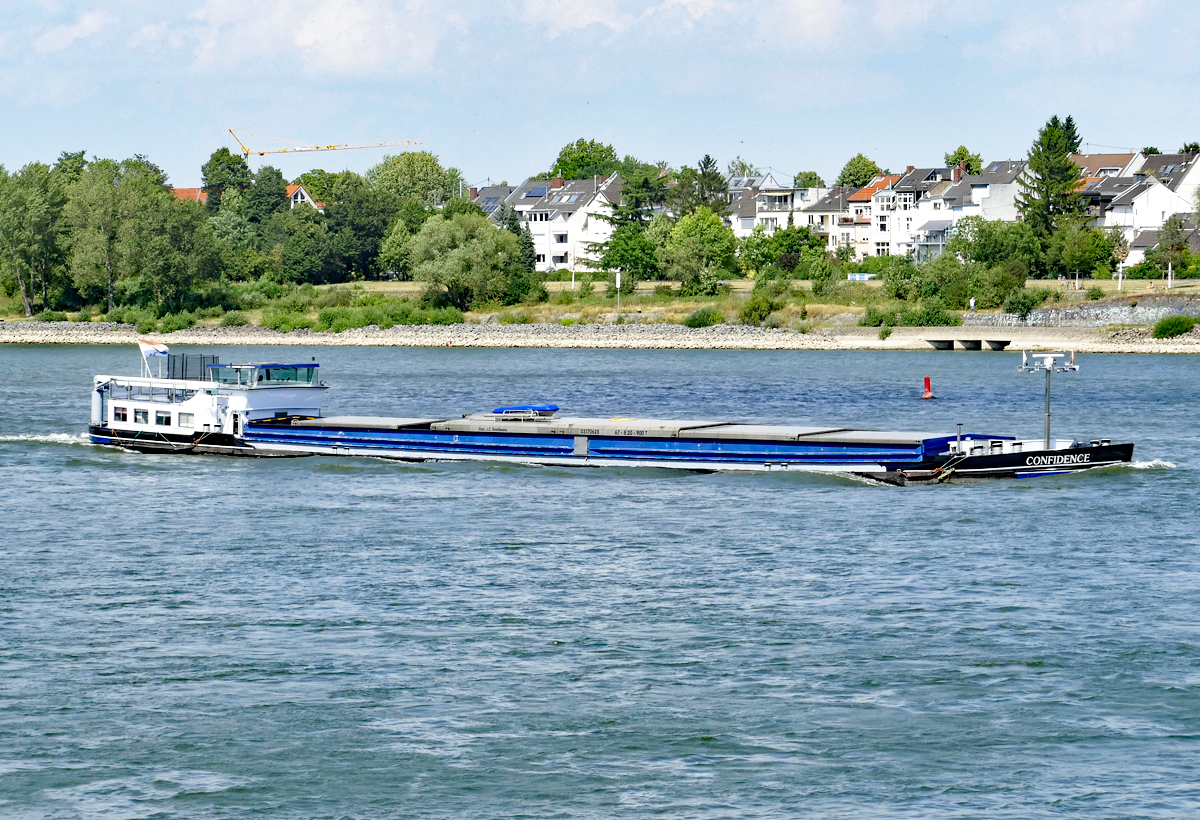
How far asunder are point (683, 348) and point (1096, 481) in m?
96.2

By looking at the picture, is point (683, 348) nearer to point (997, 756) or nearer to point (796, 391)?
point (796, 391)

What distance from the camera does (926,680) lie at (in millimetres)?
27375

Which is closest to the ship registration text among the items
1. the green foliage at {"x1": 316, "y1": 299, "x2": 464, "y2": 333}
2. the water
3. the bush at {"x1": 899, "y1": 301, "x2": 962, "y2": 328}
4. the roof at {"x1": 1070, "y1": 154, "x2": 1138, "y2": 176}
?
the water

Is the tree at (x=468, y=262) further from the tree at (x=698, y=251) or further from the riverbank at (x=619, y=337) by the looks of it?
the tree at (x=698, y=251)

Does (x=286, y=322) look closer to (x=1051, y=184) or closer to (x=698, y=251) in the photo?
(x=698, y=251)

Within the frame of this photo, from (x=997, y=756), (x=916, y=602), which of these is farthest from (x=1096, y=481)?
(x=997, y=756)

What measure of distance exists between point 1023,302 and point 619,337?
3963 cm

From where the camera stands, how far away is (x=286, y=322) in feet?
527

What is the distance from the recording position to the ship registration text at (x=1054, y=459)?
50.1 metres

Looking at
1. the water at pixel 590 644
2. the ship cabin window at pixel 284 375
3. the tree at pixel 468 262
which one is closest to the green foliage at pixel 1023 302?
the tree at pixel 468 262

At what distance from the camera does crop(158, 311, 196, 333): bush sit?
159875mm

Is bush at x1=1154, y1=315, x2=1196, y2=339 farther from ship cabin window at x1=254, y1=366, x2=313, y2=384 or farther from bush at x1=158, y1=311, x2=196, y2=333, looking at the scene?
bush at x1=158, y1=311, x2=196, y2=333

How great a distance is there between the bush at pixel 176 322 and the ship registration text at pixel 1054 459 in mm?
125257

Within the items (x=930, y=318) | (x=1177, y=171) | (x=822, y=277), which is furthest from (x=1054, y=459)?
(x=1177, y=171)
